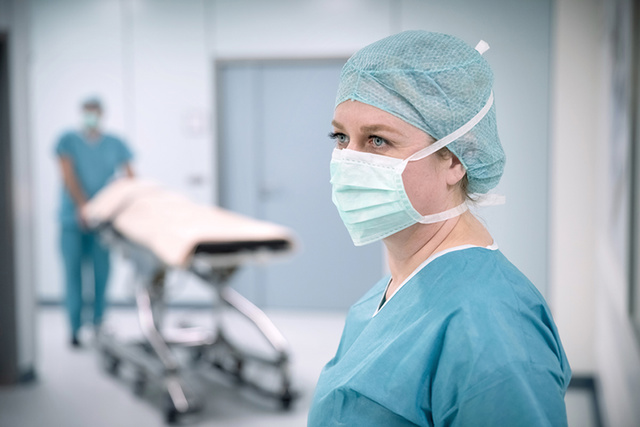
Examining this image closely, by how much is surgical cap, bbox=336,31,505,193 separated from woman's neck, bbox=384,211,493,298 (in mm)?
77

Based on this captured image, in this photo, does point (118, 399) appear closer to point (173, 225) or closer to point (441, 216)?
point (173, 225)

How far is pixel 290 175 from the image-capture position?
4.45 m

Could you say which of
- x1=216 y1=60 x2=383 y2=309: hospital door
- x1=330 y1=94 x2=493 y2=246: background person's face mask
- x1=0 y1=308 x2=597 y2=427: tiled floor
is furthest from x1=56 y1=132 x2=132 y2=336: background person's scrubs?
x1=330 y1=94 x2=493 y2=246: background person's face mask

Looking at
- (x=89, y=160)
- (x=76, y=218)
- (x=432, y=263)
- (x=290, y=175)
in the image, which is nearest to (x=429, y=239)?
(x=432, y=263)

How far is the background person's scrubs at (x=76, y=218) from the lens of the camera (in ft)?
12.3

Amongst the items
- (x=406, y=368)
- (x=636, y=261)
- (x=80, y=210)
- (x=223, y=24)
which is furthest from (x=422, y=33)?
(x=223, y=24)

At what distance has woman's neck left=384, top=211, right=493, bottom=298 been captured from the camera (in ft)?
3.02

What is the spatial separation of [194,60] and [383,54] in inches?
147

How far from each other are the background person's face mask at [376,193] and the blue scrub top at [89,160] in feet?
10.2

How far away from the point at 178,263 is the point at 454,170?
1.69 metres

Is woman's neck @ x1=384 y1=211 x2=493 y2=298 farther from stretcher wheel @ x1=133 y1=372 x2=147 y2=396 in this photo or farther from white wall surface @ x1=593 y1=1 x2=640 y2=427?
stretcher wheel @ x1=133 y1=372 x2=147 y2=396

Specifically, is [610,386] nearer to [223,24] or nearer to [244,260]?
[244,260]

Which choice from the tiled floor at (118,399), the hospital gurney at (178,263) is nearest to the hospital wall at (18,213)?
the tiled floor at (118,399)

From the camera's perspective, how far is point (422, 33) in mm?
912
